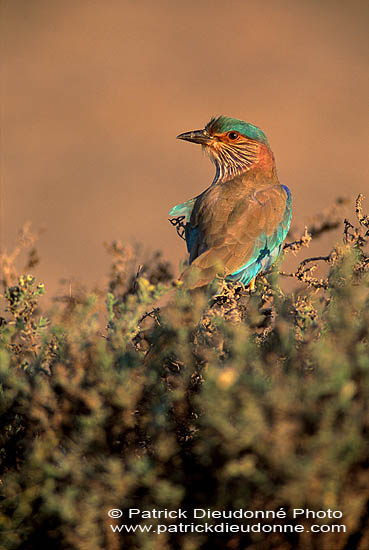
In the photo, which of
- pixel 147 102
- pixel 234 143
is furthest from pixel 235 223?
pixel 147 102

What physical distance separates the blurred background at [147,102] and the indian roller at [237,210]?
10.8 ft

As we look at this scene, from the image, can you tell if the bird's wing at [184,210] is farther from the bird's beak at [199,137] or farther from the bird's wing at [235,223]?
the bird's beak at [199,137]

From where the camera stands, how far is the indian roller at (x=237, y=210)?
398cm

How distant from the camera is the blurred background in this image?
34.0 ft

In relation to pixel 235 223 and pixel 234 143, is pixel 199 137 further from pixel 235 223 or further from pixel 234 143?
pixel 235 223

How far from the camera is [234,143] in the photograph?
201 inches

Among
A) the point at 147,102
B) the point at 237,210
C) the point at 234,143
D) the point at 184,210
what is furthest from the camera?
the point at 147,102

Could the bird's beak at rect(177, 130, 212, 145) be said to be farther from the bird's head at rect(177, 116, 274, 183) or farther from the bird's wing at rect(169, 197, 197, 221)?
the bird's wing at rect(169, 197, 197, 221)

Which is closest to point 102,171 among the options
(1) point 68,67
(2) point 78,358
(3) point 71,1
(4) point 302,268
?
(1) point 68,67

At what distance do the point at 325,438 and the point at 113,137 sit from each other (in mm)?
11592


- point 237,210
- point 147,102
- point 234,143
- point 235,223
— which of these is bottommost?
point 235,223

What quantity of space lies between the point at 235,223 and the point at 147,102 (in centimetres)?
984

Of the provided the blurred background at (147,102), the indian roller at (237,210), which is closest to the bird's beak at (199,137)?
the indian roller at (237,210)

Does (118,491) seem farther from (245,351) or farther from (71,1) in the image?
(71,1)
